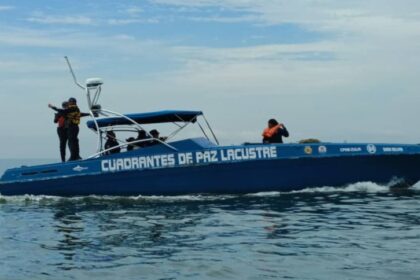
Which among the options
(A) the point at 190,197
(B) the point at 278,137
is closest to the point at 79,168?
(A) the point at 190,197

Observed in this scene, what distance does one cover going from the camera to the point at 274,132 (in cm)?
1783

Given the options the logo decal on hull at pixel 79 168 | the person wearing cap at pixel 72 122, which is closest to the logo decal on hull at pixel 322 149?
the logo decal on hull at pixel 79 168

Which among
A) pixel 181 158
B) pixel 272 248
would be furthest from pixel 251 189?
pixel 272 248

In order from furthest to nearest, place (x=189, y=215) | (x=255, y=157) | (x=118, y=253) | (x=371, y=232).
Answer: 1. (x=255, y=157)
2. (x=189, y=215)
3. (x=371, y=232)
4. (x=118, y=253)

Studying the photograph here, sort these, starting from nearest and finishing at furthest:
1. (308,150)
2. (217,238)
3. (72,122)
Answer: (217,238) < (308,150) < (72,122)

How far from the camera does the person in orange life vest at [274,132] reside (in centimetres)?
1780

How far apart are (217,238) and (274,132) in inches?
314

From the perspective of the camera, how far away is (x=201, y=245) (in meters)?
9.62

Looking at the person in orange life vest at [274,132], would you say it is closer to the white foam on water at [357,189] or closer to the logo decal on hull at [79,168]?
the white foam on water at [357,189]

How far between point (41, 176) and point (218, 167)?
479 centimetres

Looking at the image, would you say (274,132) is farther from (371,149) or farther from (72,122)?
(72,122)

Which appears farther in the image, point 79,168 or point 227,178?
point 79,168

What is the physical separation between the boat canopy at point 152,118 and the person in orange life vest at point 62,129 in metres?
0.69

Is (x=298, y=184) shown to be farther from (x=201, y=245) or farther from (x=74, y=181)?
(x=201, y=245)
